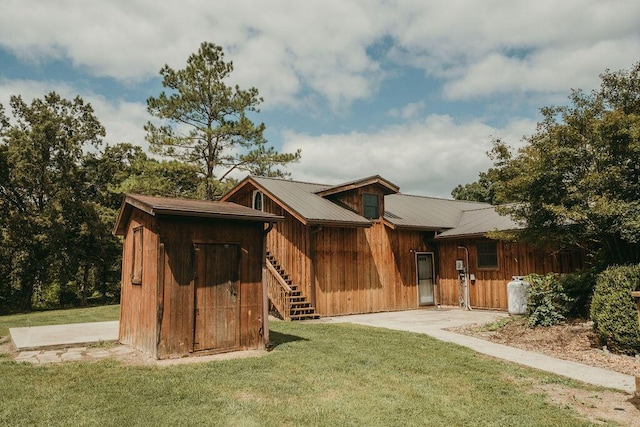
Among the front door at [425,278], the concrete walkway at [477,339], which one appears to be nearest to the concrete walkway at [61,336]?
the concrete walkway at [477,339]

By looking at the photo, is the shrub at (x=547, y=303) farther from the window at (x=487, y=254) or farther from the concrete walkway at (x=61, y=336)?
the concrete walkway at (x=61, y=336)

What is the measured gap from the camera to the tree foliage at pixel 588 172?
368 inches

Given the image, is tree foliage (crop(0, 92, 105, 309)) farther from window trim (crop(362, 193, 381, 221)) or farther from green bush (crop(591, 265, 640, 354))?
green bush (crop(591, 265, 640, 354))

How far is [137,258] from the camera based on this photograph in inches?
356

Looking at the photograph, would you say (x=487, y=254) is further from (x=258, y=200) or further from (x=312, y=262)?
(x=258, y=200)

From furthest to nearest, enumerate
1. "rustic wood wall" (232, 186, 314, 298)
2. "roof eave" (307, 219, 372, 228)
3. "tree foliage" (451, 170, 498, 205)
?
"tree foliage" (451, 170, 498, 205)
"rustic wood wall" (232, 186, 314, 298)
"roof eave" (307, 219, 372, 228)

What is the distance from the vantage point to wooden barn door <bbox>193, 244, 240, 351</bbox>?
7.95 m

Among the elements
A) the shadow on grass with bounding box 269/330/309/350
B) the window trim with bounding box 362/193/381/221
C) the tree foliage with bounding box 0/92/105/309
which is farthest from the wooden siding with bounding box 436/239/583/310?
the tree foliage with bounding box 0/92/105/309

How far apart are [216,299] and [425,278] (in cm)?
1149

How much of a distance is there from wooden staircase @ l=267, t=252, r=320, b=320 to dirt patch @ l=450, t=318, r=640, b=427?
464 centimetres

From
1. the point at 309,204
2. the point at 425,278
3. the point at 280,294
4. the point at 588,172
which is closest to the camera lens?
the point at 588,172

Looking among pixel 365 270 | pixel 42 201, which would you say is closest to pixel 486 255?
pixel 365 270

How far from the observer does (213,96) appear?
26.3 m

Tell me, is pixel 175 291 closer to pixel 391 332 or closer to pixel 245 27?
pixel 391 332
